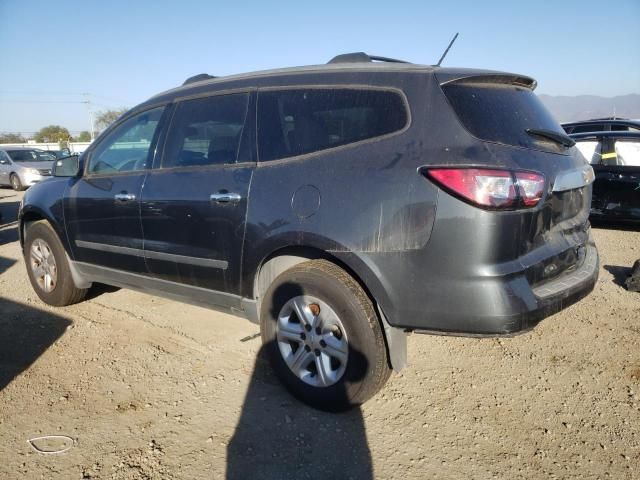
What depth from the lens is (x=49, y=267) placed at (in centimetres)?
452

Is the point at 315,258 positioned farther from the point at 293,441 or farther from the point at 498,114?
the point at 498,114

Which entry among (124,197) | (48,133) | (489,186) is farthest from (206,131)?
(48,133)

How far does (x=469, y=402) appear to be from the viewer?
2.85m

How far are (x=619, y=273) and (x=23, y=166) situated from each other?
59.2ft

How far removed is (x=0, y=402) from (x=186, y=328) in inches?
54.8

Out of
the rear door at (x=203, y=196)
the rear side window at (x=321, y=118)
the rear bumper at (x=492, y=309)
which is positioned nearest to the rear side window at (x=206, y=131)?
the rear door at (x=203, y=196)

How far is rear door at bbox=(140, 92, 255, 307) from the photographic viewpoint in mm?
2990

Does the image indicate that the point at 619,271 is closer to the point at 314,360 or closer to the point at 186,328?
the point at 314,360

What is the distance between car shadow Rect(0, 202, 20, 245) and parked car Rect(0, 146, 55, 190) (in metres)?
3.48

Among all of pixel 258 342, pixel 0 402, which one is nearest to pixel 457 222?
pixel 258 342

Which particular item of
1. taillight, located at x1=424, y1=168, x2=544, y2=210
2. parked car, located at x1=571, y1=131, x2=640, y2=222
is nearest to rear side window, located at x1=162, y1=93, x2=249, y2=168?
taillight, located at x1=424, y1=168, x2=544, y2=210

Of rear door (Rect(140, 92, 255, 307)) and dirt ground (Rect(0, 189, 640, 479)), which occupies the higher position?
rear door (Rect(140, 92, 255, 307))

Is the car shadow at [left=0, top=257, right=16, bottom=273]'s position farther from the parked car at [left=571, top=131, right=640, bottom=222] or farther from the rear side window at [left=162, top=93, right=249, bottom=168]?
the parked car at [left=571, top=131, right=640, bottom=222]

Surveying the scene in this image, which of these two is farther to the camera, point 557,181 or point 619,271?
point 619,271
